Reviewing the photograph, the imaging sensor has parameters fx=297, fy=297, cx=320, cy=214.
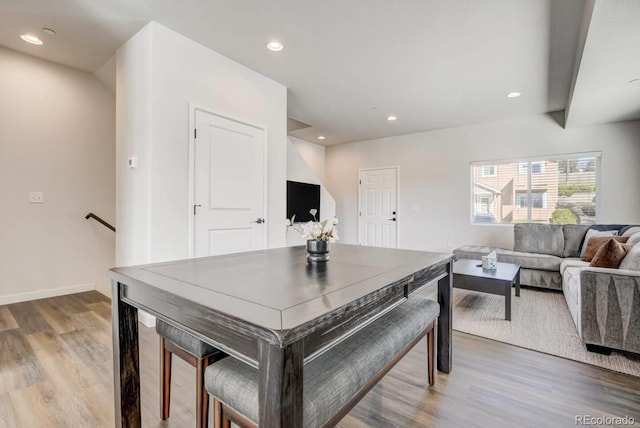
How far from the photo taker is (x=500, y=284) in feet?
9.32

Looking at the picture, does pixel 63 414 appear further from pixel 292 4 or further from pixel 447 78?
pixel 447 78

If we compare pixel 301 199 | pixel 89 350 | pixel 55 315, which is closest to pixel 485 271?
pixel 301 199

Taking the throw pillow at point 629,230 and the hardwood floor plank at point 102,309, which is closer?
the hardwood floor plank at point 102,309

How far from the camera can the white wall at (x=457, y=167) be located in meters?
4.36

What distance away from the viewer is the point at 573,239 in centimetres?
410

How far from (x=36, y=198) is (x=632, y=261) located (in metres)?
5.59

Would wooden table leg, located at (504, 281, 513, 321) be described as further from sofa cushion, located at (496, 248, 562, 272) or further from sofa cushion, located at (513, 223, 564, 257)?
sofa cushion, located at (513, 223, 564, 257)

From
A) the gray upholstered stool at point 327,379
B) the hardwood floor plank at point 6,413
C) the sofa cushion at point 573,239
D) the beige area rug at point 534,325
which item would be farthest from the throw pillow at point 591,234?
the hardwood floor plank at point 6,413

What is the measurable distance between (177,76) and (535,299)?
4499mm

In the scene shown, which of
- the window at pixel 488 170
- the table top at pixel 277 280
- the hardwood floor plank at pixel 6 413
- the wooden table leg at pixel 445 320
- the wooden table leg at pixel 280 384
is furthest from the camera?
the window at pixel 488 170

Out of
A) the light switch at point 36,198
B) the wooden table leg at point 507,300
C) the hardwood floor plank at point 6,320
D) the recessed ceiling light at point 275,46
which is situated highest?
the recessed ceiling light at point 275,46

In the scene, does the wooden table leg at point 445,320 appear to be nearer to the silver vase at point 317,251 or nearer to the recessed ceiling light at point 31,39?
the silver vase at point 317,251

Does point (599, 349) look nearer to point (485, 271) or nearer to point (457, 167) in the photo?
point (485, 271)

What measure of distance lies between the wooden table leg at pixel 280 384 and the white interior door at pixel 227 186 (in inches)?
95.8
